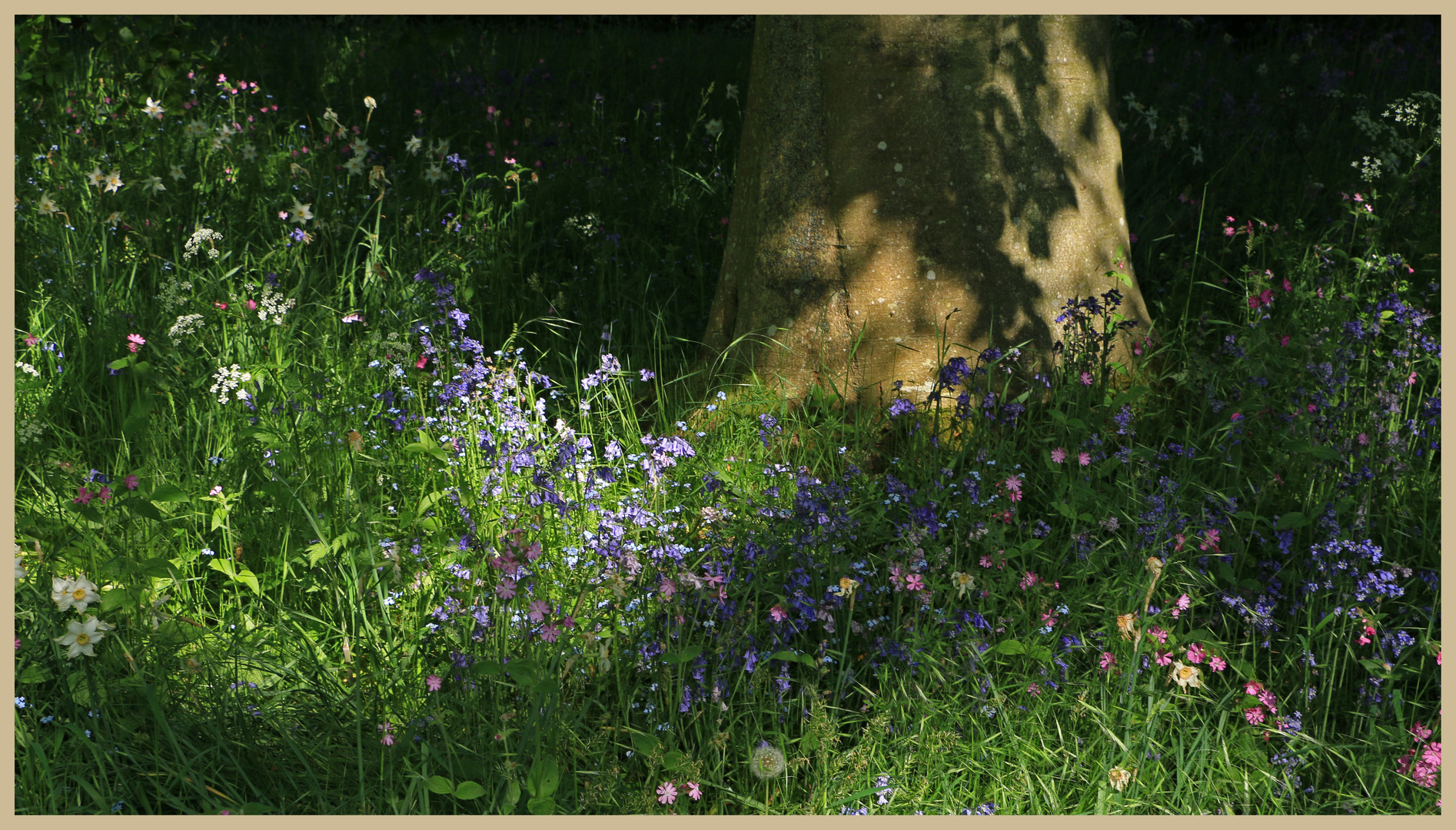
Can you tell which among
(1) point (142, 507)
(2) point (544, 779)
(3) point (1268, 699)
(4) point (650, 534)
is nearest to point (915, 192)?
(4) point (650, 534)

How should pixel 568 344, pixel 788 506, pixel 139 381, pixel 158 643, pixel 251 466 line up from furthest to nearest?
pixel 568 344 → pixel 139 381 → pixel 251 466 → pixel 788 506 → pixel 158 643

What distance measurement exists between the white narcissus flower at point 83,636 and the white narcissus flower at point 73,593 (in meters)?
0.05

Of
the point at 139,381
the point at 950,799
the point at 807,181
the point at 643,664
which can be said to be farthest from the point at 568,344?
the point at 950,799

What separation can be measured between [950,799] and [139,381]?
2612 mm

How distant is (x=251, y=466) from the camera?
2877mm

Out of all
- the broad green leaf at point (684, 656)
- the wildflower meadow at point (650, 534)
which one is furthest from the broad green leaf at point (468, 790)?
the broad green leaf at point (684, 656)

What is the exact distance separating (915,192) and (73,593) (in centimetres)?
248

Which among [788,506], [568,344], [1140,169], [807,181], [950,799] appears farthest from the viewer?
[1140,169]

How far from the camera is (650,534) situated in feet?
7.33

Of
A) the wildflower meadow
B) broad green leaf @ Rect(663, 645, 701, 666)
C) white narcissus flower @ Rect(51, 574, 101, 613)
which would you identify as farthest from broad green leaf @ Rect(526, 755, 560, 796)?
white narcissus flower @ Rect(51, 574, 101, 613)

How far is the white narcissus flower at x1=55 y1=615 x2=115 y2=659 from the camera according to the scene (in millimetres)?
1947

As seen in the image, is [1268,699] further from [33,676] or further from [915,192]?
[33,676]

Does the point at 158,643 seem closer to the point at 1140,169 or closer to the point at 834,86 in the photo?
the point at 834,86

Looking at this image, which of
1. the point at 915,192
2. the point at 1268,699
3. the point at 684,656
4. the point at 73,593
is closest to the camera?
the point at 684,656
